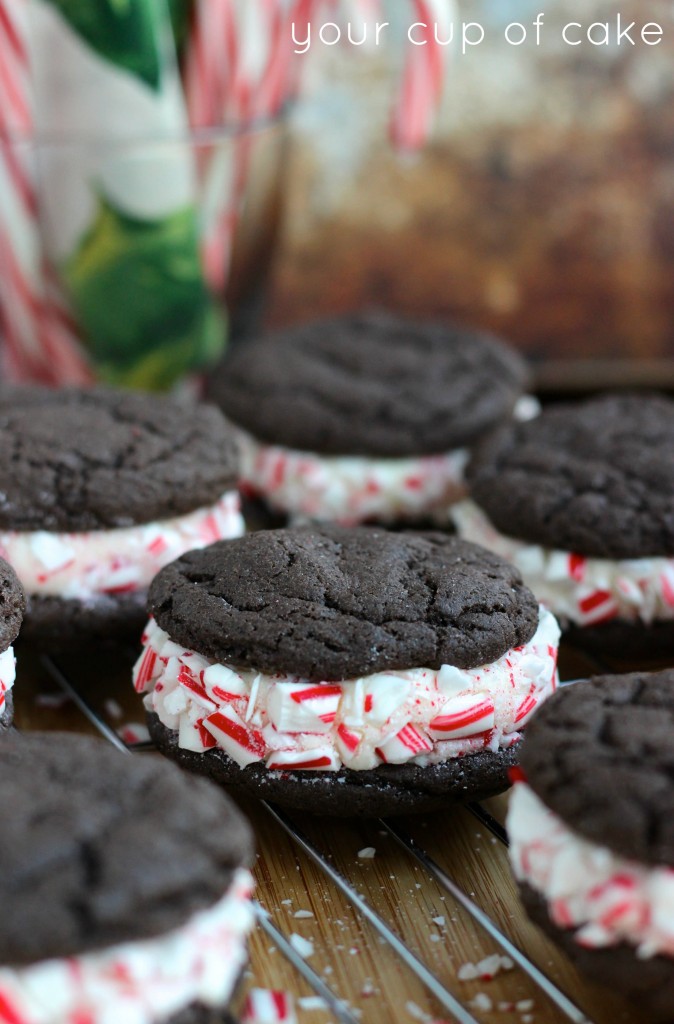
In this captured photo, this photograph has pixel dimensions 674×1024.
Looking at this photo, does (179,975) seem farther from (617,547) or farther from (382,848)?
(617,547)

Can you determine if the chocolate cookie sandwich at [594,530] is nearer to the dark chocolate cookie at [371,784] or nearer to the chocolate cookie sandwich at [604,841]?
the dark chocolate cookie at [371,784]

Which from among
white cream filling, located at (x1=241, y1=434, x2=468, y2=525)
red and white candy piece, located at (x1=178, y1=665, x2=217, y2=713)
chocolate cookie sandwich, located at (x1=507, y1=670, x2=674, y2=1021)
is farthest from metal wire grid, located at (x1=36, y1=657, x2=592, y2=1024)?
white cream filling, located at (x1=241, y1=434, x2=468, y2=525)

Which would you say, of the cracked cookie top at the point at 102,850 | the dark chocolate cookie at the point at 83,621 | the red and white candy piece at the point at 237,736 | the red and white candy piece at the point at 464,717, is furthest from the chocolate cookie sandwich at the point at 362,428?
the cracked cookie top at the point at 102,850

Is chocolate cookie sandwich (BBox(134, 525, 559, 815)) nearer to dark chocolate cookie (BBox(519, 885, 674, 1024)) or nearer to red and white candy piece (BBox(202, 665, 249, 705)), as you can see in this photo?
red and white candy piece (BBox(202, 665, 249, 705))

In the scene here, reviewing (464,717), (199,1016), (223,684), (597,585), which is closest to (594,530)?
(597,585)

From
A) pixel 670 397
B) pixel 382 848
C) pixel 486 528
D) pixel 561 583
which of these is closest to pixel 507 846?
pixel 382 848

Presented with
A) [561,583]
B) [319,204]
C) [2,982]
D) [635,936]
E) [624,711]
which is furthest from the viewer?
[319,204]
